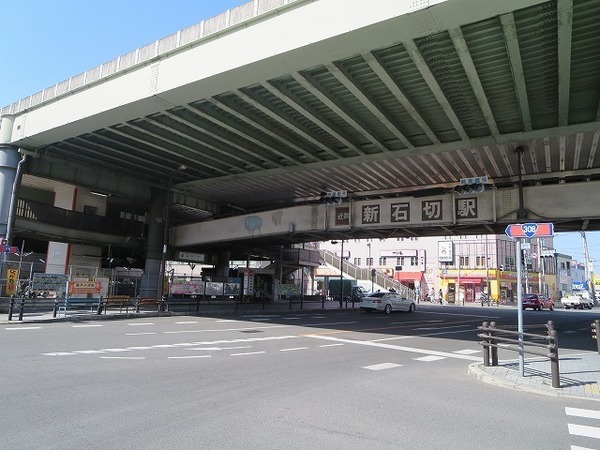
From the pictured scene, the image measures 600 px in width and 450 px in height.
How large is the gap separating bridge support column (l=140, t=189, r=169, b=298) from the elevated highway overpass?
0.10 meters

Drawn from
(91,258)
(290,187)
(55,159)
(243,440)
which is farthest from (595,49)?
(91,258)

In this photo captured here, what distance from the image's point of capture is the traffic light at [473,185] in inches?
819

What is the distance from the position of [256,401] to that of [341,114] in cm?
1312

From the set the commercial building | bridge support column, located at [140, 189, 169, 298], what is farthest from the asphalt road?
the commercial building

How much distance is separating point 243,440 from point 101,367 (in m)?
5.44

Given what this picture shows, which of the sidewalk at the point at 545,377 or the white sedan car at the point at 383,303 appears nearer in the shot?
the sidewalk at the point at 545,377

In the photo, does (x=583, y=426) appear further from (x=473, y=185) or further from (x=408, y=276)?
(x=408, y=276)

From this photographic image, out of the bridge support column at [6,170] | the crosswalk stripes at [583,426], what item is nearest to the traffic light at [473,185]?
the crosswalk stripes at [583,426]

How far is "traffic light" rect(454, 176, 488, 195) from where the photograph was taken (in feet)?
68.2

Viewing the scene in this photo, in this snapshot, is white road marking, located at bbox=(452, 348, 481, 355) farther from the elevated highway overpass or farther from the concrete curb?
the elevated highway overpass

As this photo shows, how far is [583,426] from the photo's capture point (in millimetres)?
6285

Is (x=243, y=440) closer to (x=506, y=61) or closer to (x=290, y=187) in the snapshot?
(x=506, y=61)

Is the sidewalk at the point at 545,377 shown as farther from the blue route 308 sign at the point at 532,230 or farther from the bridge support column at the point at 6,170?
the bridge support column at the point at 6,170

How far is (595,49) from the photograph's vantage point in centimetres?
1295
